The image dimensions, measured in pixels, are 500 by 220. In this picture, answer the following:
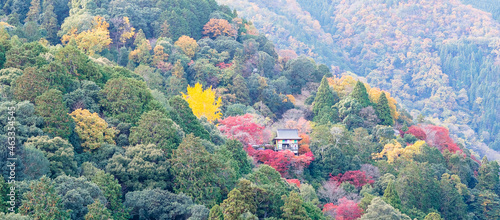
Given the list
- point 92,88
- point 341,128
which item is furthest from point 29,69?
point 341,128

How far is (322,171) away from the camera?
48906 mm

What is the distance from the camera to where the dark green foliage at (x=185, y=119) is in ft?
138

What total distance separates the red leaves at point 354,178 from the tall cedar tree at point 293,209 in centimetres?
1457

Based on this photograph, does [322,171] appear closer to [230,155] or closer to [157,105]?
[230,155]

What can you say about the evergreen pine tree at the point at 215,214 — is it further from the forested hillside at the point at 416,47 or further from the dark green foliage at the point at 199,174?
the forested hillside at the point at 416,47

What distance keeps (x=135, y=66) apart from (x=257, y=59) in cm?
1422

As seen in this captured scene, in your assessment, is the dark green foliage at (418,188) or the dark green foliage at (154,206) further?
the dark green foliage at (418,188)

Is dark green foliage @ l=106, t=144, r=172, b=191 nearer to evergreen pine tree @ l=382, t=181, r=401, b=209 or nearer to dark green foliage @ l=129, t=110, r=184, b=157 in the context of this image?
dark green foliage @ l=129, t=110, r=184, b=157

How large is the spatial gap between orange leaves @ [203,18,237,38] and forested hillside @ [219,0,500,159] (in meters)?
52.3

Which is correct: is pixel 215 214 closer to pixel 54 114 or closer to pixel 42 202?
pixel 42 202

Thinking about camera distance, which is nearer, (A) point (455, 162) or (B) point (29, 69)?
(B) point (29, 69)

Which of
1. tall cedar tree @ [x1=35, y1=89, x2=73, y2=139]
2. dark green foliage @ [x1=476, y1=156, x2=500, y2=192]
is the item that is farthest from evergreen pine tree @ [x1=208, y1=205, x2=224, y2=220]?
dark green foliage @ [x1=476, y1=156, x2=500, y2=192]

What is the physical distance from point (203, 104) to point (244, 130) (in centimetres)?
626

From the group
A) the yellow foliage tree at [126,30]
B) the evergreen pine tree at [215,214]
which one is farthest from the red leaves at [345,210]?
the yellow foliage tree at [126,30]
